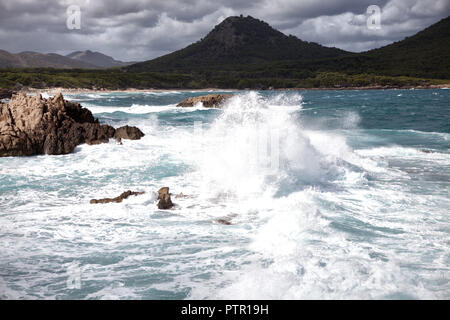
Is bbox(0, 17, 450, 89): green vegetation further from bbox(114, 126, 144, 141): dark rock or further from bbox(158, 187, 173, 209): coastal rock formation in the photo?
bbox(158, 187, 173, 209): coastal rock formation

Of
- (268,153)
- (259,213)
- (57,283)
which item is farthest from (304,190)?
(57,283)

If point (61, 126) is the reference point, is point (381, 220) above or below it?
below

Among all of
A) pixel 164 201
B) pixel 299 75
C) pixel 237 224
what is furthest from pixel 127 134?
pixel 299 75

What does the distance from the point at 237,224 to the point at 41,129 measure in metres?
15.2

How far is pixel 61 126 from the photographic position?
2133 cm

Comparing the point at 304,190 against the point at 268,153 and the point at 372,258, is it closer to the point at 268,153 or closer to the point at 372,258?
the point at 268,153

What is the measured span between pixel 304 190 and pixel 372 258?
5.20 m

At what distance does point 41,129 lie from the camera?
66.1 ft

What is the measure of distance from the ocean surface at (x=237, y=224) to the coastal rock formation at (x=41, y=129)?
1.21 m

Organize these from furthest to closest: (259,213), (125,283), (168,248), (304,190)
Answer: (304,190) → (259,213) → (168,248) → (125,283)

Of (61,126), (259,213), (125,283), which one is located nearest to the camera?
(125,283)
